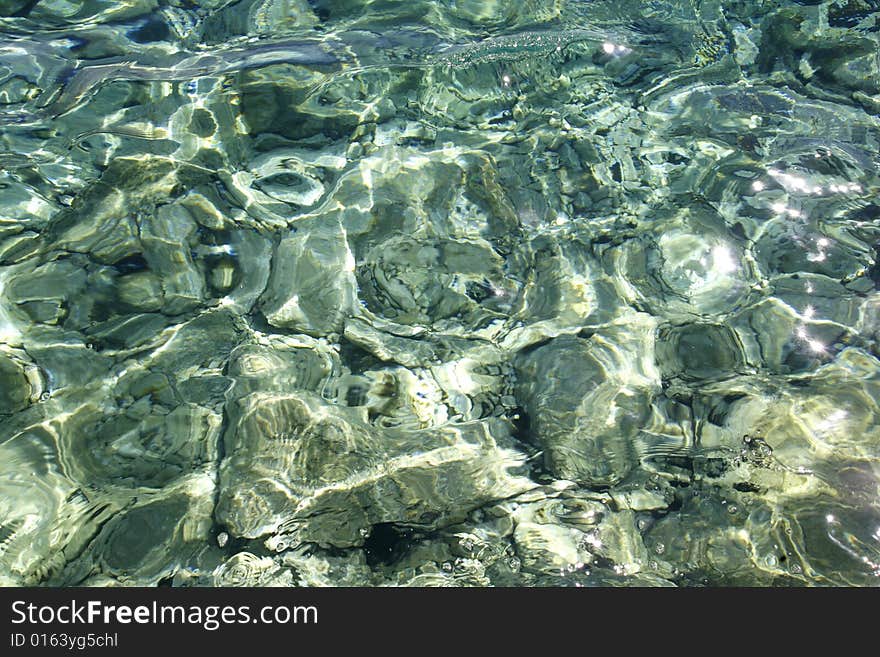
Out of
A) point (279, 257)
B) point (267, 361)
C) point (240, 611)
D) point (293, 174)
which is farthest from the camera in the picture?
point (293, 174)

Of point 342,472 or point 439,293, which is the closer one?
point 342,472

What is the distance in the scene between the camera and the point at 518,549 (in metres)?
2.31

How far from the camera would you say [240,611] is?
84.0 inches

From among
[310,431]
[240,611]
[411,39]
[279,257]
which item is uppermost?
[411,39]

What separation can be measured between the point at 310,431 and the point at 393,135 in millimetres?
1658

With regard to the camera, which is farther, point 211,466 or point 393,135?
point 393,135

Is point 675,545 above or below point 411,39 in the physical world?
below

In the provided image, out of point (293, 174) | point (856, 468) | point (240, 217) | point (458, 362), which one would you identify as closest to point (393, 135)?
point (293, 174)

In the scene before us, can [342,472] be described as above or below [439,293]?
below

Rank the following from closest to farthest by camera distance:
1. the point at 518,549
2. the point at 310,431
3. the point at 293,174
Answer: the point at 518,549 < the point at 310,431 < the point at 293,174

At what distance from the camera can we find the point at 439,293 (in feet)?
9.84

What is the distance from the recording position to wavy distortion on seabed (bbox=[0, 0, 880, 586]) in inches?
91.6

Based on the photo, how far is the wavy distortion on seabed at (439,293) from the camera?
91.6 inches

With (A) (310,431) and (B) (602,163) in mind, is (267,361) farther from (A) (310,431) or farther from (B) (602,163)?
(B) (602,163)
